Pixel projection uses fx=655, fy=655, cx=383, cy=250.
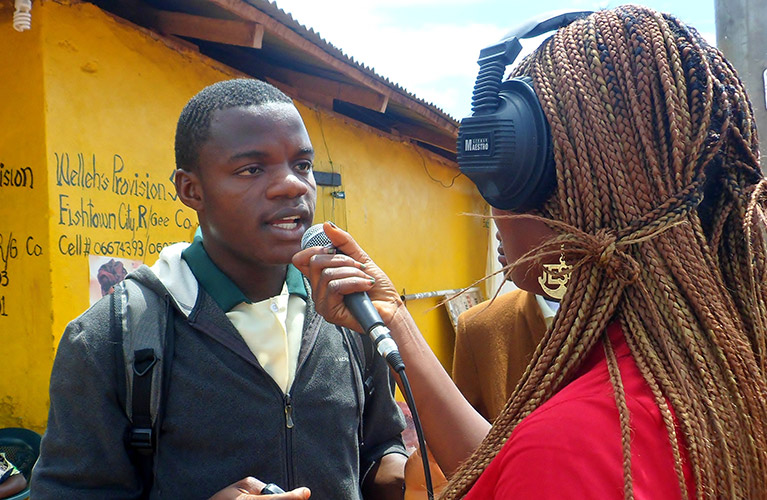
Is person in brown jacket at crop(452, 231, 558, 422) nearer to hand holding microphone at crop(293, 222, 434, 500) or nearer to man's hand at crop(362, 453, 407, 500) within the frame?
man's hand at crop(362, 453, 407, 500)

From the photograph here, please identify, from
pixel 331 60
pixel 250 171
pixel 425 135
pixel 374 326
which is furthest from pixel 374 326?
pixel 425 135

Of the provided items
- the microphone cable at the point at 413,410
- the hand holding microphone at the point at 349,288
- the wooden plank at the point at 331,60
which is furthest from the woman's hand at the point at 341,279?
the wooden plank at the point at 331,60

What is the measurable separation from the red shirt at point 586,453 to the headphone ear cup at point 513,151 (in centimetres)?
37

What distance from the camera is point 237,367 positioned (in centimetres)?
190

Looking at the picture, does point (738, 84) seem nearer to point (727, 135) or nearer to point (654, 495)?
point (727, 135)

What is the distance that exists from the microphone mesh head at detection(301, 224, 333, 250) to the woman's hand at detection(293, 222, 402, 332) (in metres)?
0.03

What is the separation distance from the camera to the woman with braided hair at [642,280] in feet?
3.08

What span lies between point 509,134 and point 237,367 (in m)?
1.10

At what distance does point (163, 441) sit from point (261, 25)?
362cm

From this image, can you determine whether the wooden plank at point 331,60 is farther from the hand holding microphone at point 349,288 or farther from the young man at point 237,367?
the hand holding microphone at point 349,288

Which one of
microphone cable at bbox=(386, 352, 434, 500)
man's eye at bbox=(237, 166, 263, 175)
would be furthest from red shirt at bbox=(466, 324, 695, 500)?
man's eye at bbox=(237, 166, 263, 175)

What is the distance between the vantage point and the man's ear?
81.6 inches

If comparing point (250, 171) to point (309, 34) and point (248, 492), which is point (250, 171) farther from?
point (309, 34)

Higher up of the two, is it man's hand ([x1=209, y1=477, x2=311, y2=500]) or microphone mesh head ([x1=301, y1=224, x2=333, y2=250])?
microphone mesh head ([x1=301, y1=224, x2=333, y2=250])
